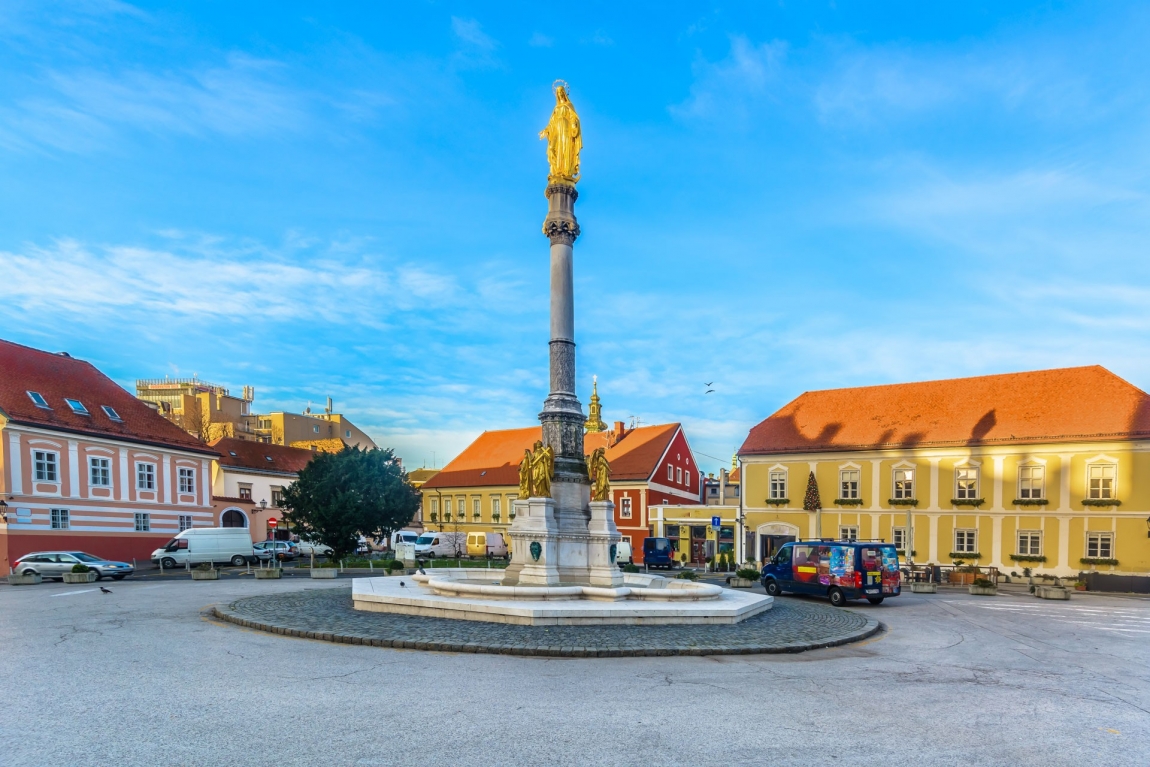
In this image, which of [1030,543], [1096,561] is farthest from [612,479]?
[1096,561]

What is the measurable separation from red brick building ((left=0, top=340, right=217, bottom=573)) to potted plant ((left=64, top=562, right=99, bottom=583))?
5671 mm

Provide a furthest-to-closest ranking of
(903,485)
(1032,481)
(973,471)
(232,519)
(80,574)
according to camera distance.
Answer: (232,519), (903,485), (973,471), (1032,481), (80,574)

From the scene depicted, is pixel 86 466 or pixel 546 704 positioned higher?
pixel 86 466

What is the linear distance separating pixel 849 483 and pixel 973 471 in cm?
607

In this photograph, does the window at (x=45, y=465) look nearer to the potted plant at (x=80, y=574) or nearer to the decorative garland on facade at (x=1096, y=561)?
the potted plant at (x=80, y=574)

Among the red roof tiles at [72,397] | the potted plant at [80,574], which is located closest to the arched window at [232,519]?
the red roof tiles at [72,397]

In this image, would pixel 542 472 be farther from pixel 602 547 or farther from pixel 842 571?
pixel 842 571

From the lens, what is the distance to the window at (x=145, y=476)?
120 ft

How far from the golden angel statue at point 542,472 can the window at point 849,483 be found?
26181 mm

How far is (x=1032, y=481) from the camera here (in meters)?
34.2

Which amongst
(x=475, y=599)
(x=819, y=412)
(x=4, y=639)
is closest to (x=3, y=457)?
(x=4, y=639)

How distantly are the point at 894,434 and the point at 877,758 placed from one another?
34934 millimetres

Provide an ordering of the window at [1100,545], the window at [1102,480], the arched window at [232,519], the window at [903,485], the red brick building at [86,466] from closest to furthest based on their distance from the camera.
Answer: the red brick building at [86,466] < the window at [1100,545] < the window at [1102,480] < the window at [903,485] < the arched window at [232,519]

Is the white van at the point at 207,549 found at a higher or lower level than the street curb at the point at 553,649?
lower
